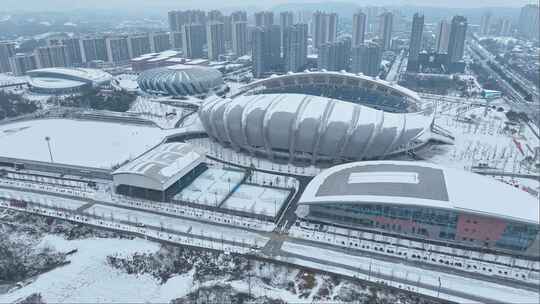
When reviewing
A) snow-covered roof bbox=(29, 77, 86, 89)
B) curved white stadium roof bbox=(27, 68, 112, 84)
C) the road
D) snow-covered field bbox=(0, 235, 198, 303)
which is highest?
curved white stadium roof bbox=(27, 68, 112, 84)

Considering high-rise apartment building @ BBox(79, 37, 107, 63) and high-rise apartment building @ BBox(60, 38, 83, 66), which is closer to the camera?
high-rise apartment building @ BBox(60, 38, 83, 66)

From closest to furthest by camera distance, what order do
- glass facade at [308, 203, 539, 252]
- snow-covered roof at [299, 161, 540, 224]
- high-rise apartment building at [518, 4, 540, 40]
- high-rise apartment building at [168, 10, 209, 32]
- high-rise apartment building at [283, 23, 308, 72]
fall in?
glass facade at [308, 203, 539, 252], snow-covered roof at [299, 161, 540, 224], high-rise apartment building at [283, 23, 308, 72], high-rise apartment building at [518, 4, 540, 40], high-rise apartment building at [168, 10, 209, 32]

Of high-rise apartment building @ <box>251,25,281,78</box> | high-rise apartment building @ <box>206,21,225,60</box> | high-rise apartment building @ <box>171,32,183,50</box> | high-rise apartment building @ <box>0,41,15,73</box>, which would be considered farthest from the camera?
high-rise apartment building @ <box>171,32,183,50</box>

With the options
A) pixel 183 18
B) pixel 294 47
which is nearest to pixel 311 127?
pixel 294 47

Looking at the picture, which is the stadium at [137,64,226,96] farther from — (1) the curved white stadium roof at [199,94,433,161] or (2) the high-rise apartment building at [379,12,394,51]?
(2) the high-rise apartment building at [379,12,394,51]

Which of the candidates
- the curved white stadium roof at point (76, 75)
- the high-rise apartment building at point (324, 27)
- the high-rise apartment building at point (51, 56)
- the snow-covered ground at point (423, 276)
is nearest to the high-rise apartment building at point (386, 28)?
the high-rise apartment building at point (324, 27)

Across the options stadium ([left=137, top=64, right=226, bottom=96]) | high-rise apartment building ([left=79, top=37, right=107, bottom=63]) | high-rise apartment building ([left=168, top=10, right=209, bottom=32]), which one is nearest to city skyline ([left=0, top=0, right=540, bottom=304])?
stadium ([left=137, top=64, right=226, bottom=96])
